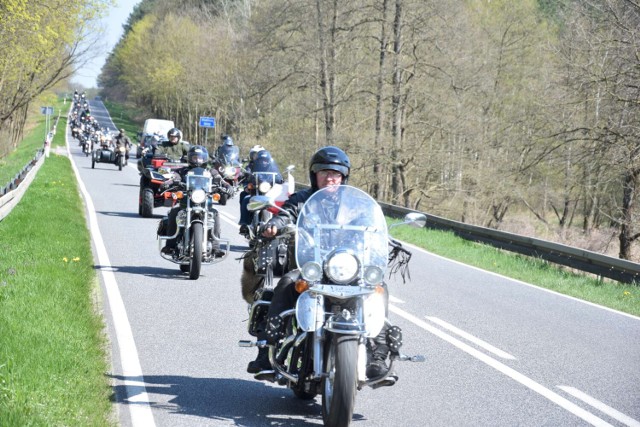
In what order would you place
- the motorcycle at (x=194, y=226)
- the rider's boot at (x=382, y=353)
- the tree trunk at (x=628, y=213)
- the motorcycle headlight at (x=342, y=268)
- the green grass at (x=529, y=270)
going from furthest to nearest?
the tree trunk at (x=628, y=213) → the green grass at (x=529, y=270) → the motorcycle at (x=194, y=226) → the rider's boot at (x=382, y=353) → the motorcycle headlight at (x=342, y=268)

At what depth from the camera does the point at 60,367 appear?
256 inches

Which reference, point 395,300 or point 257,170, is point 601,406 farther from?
point 257,170

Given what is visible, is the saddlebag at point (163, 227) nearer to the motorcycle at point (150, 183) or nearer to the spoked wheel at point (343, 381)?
the motorcycle at point (150, 183)

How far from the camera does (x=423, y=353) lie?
27.5 ft

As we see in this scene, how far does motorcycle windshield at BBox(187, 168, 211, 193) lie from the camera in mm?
12797

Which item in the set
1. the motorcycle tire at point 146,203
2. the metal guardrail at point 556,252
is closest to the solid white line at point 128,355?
the motorcycle tire at point 146,203

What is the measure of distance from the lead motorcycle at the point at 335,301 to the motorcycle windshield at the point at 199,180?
668 cm

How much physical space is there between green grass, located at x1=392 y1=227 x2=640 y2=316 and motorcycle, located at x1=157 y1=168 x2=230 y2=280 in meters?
5.27

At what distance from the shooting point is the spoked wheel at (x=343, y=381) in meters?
5.25

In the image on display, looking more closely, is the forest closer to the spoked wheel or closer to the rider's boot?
the rider's boot

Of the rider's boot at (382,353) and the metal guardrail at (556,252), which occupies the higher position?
the rider's boot at (382,353)

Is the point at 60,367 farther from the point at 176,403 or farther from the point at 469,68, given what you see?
the point at 469,68

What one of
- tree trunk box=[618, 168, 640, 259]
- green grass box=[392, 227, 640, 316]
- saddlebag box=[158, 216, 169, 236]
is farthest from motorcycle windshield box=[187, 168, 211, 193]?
tree trunk box=[618, 168, 640, 259]

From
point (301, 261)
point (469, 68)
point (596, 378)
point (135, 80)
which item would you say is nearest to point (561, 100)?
point (469, 68)
